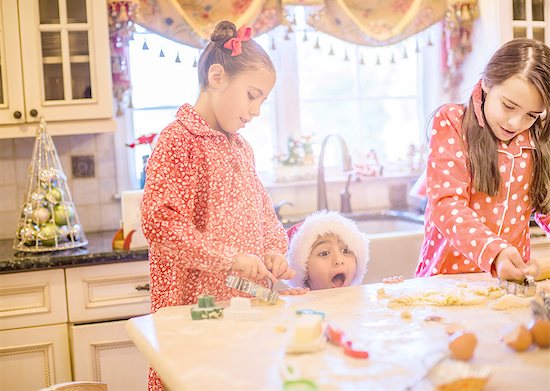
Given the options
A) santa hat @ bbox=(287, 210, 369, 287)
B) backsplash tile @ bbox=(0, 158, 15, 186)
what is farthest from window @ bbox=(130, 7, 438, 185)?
santa hat @ bbox=(287, 210, 369, 287)

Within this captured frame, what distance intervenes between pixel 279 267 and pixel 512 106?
25.7 inches

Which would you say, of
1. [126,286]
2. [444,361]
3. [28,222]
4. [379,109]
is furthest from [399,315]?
[379,109]

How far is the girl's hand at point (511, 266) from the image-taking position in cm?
149

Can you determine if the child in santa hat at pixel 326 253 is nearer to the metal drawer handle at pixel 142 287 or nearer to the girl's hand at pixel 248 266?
the girl's hand at pixel 248 266

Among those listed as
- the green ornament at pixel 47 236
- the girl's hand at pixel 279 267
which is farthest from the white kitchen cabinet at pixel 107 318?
the girl's hand at pixel 279 267

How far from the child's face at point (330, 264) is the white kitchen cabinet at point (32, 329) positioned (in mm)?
900

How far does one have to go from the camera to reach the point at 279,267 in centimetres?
162

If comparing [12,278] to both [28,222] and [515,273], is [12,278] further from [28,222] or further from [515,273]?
[515,273]

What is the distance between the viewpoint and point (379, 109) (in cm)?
349

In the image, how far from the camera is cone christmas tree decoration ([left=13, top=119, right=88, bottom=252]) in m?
2.49

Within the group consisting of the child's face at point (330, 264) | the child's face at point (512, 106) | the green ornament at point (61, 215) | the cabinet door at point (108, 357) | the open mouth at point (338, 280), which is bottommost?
the cabinet door at point (108, 357)

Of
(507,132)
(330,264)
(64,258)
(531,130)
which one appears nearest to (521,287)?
(507,132)

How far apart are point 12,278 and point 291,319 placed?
1.38 meters

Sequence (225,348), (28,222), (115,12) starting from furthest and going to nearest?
(115,12) → (28,222) → (225,348)
